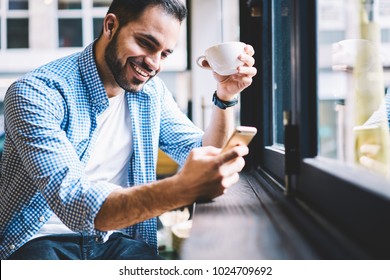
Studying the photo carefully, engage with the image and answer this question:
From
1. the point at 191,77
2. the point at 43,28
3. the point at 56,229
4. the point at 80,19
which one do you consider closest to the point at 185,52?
the point at 191,77

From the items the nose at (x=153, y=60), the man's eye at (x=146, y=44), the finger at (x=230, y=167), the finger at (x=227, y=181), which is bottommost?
the finger at (x=227, y=181)

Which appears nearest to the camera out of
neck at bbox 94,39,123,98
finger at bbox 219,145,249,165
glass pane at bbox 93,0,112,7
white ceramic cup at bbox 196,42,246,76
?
finger at bbox 219,145,249,165

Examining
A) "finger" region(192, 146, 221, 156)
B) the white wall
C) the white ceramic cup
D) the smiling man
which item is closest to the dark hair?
the smiling man

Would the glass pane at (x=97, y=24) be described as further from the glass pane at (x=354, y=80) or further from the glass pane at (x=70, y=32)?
the glass pane at (x=354, y=80)

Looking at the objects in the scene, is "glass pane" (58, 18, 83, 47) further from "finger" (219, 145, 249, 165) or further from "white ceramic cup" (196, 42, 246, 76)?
"finger" (219, 145, 249, 165)

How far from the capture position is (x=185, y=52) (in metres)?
3.43

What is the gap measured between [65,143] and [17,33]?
3.07m

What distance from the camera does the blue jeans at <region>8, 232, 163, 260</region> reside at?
105cm

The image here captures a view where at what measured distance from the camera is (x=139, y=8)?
121 centimetres

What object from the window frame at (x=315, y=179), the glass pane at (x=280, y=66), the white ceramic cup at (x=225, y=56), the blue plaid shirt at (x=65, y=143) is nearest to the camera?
the window frame at (x=315, y=179)

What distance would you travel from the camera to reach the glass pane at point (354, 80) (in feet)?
2.93

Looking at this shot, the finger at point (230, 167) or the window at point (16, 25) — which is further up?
the window at point (16, 25)

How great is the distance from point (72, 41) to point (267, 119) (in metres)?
2.61

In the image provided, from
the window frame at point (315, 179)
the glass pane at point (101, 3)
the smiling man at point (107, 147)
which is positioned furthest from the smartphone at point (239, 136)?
the glass pane at point (101, 3)
